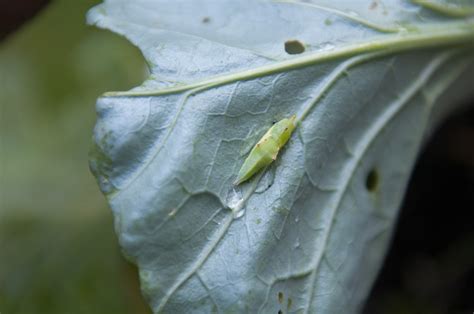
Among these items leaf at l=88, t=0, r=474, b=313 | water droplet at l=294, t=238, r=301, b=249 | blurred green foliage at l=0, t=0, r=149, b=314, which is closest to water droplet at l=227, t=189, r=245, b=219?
leaf at l=88, t=0, r=474, b=313

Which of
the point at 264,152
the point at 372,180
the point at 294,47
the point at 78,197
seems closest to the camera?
the point at 264,152

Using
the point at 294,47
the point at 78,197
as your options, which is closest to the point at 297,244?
the point at 294,47

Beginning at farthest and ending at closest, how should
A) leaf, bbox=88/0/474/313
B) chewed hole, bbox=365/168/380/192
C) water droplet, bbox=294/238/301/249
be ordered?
chewed hole, bbox=365/168/380/192, water droplet, bbox=294/238/301/249, leaf, bbox=88/0/474/313

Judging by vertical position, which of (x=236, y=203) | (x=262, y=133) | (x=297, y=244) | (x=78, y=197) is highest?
(x=262, y=133)

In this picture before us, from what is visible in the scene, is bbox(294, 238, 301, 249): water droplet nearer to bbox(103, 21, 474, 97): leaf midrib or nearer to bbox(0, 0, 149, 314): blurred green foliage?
bbox(103, 21, 474, 97): leaf midrib

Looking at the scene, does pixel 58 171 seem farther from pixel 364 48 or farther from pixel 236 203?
pixel 364 48

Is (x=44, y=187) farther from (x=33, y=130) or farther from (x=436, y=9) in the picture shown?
(x=436, y=9)

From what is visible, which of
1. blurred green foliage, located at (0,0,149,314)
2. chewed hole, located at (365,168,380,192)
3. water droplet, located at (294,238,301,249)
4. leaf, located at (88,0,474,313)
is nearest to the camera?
leaf, located at (88,0,474,313)
